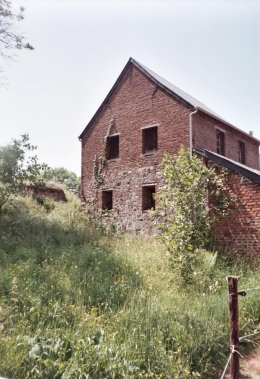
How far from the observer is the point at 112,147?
16.1 meters

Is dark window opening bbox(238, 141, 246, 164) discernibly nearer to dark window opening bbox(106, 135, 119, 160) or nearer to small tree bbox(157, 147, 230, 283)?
dark window opening bbox(106, 135, 119, 160)

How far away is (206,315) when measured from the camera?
5012 mm

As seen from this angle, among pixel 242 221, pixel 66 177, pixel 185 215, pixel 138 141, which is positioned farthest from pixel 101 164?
pixel 66 177

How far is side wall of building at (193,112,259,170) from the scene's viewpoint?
12.7 meters

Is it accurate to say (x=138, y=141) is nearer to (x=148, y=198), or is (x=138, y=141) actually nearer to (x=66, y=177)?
(x=148, y=198)

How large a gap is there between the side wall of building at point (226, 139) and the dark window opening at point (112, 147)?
15.3 feet

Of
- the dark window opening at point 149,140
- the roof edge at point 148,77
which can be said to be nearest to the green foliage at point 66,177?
the roof edge at point 148,77

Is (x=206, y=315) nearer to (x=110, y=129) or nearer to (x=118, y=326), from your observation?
(x=118, y=326)

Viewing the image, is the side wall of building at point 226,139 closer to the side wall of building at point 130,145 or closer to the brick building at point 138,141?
the brick building at point 138,141

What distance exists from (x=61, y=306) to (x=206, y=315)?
7.73 feet

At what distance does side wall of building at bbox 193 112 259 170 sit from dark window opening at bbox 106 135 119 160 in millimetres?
4678

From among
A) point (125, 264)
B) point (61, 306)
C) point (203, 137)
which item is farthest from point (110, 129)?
point (61, 306)

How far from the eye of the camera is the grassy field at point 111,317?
3.60 m

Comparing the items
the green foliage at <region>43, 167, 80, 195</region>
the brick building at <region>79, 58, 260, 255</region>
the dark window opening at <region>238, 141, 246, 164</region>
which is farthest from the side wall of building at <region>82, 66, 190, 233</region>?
the green foliage at <region>43, 167, 80, 195</region>
